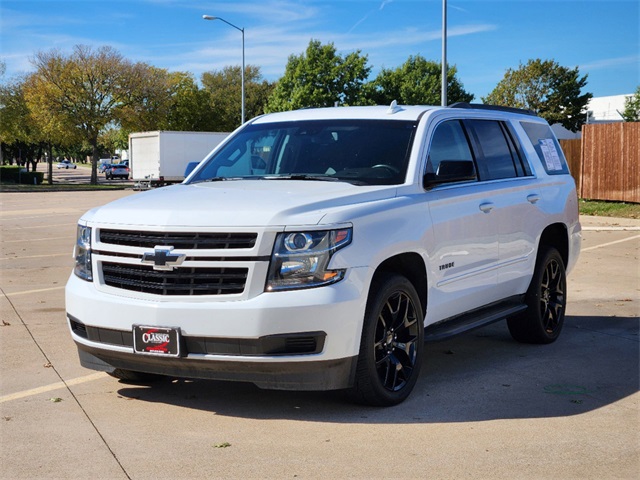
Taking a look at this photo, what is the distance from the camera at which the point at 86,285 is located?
5.57 m

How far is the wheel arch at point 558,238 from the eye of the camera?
799 centimetres

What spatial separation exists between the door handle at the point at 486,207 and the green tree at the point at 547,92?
2659 inches

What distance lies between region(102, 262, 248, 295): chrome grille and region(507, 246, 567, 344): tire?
3.40m

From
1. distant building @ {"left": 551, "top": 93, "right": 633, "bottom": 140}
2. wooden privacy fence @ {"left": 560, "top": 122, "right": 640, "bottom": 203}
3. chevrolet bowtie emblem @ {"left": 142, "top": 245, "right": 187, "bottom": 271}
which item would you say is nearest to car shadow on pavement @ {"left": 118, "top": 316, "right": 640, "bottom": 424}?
chevrolet bowtie emblem @ {"left": 142, "top": 245, "right": 187, "bottom": 271}

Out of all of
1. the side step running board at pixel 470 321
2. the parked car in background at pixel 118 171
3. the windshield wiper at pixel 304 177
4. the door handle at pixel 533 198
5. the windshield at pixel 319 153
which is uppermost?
the parked car in background at pixel 118 171

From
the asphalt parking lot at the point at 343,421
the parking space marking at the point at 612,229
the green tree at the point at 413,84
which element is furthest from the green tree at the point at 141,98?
the asphalt parking lot at the point at 343,421

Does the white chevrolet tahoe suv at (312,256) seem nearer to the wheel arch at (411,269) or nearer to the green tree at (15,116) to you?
the wheel arch at (411,269)

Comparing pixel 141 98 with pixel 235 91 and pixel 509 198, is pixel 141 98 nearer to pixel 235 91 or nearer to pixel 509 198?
pixel 235 91

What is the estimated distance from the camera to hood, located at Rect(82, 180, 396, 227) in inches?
200

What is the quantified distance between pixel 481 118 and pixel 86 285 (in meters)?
3.54

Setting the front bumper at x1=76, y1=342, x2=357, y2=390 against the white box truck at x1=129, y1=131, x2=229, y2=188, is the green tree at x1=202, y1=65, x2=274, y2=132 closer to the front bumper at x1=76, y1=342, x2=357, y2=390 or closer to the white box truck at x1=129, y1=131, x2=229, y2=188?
the white box truck at x1=129, y1=131, x2=229, y2=188

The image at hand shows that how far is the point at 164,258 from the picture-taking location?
5.13m

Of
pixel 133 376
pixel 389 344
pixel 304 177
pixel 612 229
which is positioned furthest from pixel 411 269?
pixel 612 229

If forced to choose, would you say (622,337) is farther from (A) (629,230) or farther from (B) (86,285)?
(A) (629,230)
